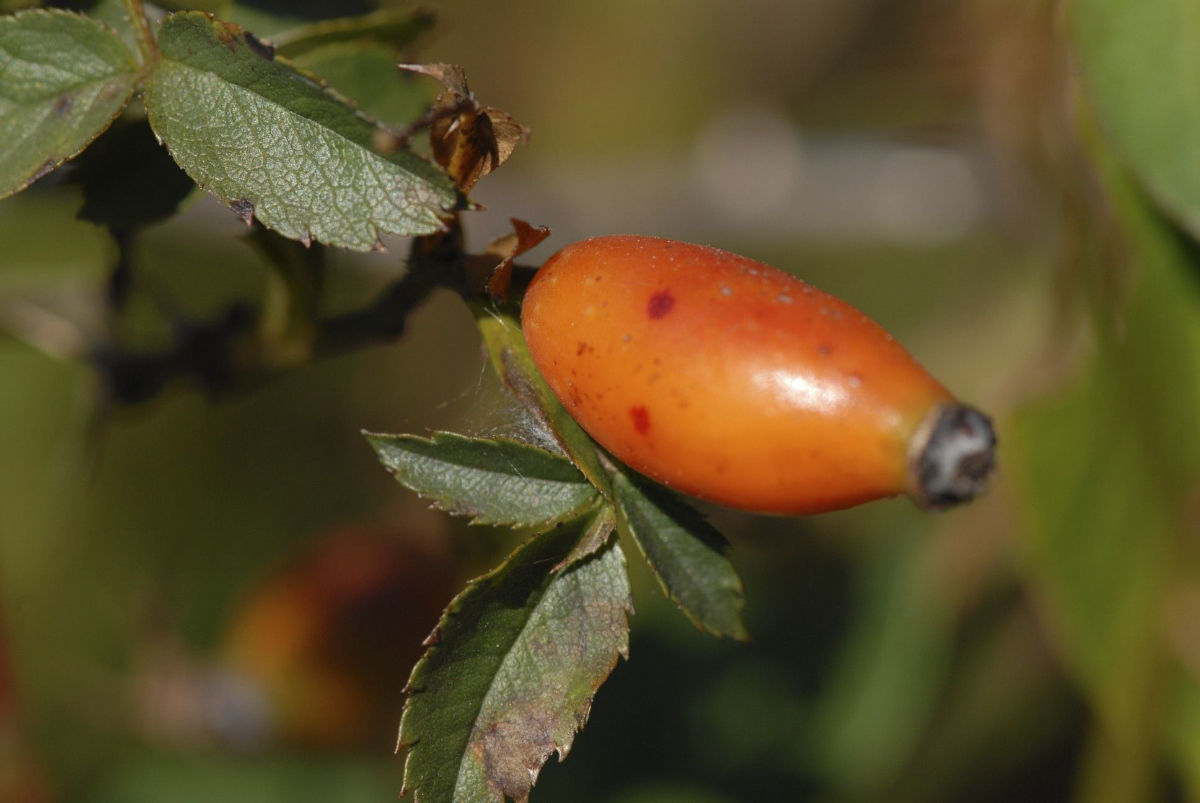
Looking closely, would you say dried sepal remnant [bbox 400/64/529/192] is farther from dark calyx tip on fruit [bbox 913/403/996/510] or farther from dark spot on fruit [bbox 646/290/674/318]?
dark calyx tip on fruit [bbox 913/403/996/510]

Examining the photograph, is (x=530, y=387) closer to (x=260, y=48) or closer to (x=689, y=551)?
(x=689, y=551)

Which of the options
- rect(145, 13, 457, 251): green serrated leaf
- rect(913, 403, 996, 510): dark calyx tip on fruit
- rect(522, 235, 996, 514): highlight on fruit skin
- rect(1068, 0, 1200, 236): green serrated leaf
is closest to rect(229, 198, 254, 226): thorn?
rect(145, 13, 457, 251): green serrated leaf

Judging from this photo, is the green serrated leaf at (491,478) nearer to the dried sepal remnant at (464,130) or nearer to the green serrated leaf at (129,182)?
the dried sepal remnant at (464,130)

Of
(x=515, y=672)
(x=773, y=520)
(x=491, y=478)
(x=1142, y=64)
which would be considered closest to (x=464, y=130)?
(x=491, y=478)

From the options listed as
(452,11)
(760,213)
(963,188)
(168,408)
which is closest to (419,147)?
(168,408)

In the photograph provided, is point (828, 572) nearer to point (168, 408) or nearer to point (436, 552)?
point (436, 552)
